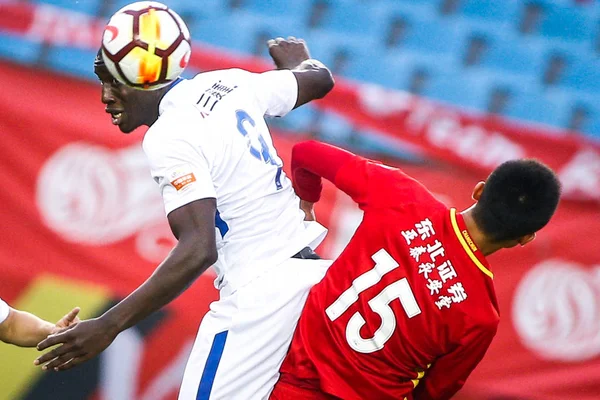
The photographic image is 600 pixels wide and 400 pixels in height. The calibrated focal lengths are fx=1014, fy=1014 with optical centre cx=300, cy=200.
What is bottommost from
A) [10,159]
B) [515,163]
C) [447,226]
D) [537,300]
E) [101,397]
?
[101,397]

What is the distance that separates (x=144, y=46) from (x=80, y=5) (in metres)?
6.03

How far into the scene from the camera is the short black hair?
3.48 meters

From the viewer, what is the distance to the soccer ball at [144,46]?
3572 mm

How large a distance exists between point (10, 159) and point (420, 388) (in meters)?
3.33

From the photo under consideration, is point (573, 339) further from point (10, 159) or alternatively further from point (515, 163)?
point (10, 159)

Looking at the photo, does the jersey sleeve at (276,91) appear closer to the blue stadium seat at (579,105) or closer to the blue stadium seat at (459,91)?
the blue stadium seat at (459,91)

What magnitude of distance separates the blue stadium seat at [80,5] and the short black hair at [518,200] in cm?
643

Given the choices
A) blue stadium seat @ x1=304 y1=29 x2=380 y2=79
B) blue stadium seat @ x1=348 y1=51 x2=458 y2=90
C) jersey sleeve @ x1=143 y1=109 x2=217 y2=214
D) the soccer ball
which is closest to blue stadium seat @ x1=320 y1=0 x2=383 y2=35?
blue stadium seat @ x1=304 y1=29 x2=380 y2=79

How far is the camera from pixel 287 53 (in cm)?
439

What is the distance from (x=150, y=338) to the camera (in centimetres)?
625

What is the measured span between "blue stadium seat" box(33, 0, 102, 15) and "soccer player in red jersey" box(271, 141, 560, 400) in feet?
19.7

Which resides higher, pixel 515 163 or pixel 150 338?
pixel 515 163

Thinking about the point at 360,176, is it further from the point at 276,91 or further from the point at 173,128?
the point at 173,128

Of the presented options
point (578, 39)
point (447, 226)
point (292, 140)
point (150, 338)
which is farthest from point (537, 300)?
point (578, 39)
